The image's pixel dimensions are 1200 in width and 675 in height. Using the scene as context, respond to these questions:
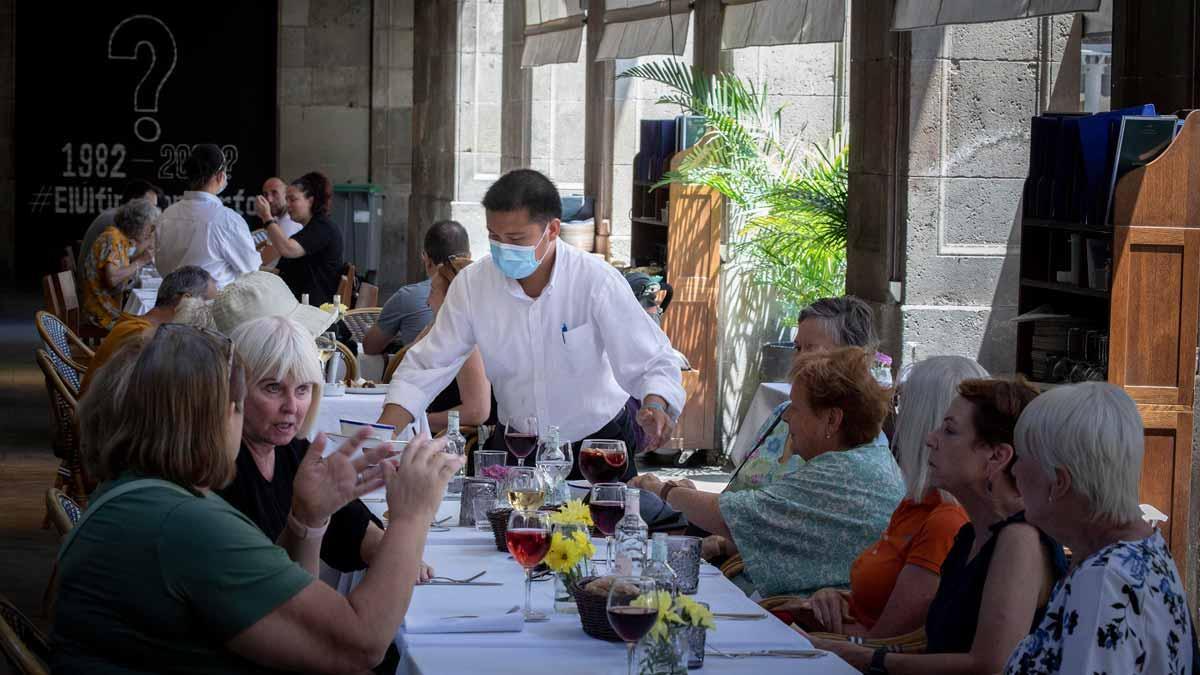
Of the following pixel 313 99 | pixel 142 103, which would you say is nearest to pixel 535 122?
pixel 313 99

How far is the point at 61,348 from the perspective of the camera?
6.80m

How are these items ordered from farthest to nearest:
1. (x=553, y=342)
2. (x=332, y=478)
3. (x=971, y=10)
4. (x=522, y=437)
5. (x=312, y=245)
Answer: (x=312, y=245)
(x=971, y=10)
(x=553, y=342)
(x=522, y=437)
(x=332, y=478)

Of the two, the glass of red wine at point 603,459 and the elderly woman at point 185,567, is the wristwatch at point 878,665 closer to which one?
the glass of red wine at point 603,459

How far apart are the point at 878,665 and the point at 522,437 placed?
3.65 ft

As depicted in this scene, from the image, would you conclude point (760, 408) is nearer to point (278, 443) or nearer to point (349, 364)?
point (349, 364)

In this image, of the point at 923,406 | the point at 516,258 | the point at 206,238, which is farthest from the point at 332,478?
the point at 206,238

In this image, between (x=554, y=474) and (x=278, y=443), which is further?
(x=554, y=474)

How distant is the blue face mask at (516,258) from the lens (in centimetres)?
463

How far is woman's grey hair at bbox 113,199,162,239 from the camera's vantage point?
10.1 m

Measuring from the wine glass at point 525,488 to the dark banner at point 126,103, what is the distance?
17.7m

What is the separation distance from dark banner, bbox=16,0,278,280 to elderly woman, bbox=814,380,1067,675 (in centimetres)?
1842

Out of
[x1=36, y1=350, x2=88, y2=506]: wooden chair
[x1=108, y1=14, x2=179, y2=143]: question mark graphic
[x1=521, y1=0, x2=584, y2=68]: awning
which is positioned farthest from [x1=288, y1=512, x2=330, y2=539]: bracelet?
[x1=108, y1=14, x2=179, y2=143]: question mark graphic

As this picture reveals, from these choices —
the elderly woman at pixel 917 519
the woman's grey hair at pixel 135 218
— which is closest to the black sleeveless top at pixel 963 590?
the elderly woman at pixel 917 519

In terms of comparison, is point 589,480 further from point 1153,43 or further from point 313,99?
point 313,99
